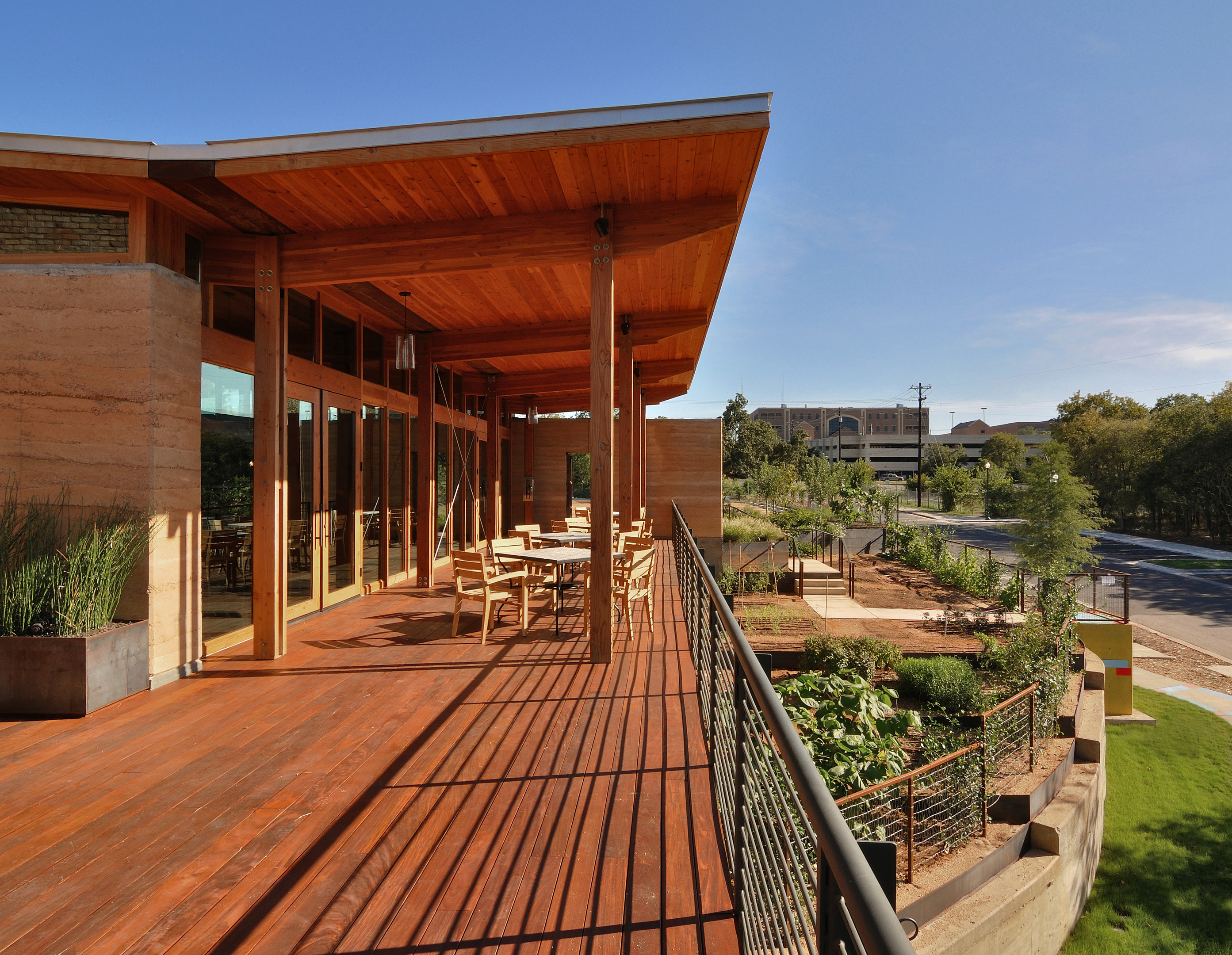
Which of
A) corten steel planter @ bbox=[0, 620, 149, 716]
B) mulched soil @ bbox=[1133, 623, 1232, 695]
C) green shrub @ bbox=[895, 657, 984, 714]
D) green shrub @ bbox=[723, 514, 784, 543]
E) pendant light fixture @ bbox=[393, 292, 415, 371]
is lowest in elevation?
mulched soil @ bbox=[1133, 623, 1232, 695]

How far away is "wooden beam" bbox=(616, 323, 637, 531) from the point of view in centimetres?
888

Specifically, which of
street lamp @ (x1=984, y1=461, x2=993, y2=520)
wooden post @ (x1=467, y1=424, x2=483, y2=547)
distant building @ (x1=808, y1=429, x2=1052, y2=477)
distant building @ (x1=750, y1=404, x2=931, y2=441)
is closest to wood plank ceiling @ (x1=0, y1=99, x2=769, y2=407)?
wooden post @ (x1=467, y1=424, x2=483, y2=547)

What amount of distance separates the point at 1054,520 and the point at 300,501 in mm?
24717

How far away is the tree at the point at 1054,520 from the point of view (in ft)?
74.3

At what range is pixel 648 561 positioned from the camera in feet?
20.1

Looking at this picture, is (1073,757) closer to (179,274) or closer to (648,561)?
(648,561)

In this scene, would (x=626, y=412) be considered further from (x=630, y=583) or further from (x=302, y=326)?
(x=302, y=326)

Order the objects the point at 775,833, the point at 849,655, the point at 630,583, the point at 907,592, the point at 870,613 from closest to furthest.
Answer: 1. the point at 775,833
2. the point at 630,583
3. the point at 849,655
4. the point at 870,613
5. the point at 907,592

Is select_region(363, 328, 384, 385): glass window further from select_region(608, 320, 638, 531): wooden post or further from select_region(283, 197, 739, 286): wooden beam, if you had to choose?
select_region(608, 320, 638, 531): wooden post

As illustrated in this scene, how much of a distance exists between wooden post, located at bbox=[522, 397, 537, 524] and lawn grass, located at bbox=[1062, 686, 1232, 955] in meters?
12.1

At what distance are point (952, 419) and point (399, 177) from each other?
402 feet

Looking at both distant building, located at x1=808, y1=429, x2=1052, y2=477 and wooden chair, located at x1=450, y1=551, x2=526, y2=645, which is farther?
distant building, located at x1=808, y1=429, x2=1052, y2=477

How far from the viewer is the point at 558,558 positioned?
622cm

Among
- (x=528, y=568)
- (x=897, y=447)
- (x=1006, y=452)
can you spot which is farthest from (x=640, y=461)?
(x=897, y=447)
